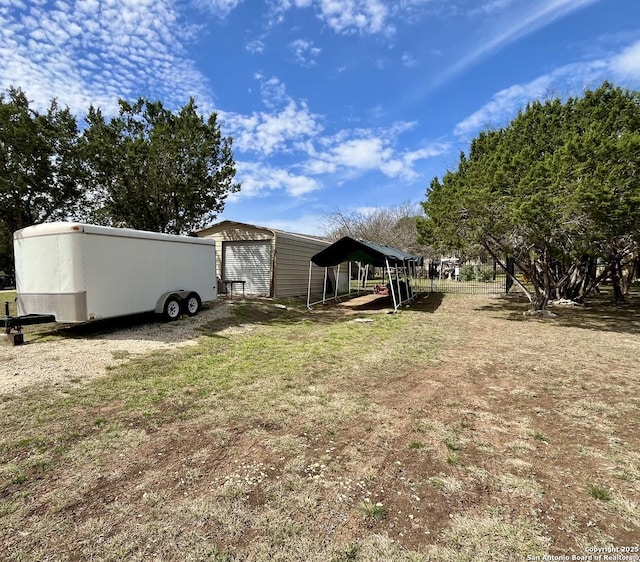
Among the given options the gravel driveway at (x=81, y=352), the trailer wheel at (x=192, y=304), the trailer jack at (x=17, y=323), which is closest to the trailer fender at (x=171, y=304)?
the trailer wheel at (x=192, y=304)

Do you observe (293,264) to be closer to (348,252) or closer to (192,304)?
(348,252)

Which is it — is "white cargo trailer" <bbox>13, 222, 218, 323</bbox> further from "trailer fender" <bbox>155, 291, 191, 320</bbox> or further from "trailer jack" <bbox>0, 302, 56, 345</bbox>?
"trailer jack" <bbox>0, 302, 56, 345</bbox>

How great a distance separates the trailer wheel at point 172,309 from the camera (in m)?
8.56

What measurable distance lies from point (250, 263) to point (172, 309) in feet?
17.8

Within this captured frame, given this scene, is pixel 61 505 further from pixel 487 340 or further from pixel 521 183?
pixel 521 183

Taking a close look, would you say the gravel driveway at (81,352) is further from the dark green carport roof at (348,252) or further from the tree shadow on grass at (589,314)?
the tree shadow on grass at (589,314)

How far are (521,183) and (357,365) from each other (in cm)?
649

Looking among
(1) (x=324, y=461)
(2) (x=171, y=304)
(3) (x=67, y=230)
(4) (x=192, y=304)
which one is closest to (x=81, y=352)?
(3) (x=67, y=230)

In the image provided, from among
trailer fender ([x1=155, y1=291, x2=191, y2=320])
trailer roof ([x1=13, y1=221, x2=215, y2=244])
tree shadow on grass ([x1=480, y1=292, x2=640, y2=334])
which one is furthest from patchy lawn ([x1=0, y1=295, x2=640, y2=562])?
tree shadow on grass ([x1=480, y1=292, x2=640, y2=334])

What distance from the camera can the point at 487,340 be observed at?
7.53 metres

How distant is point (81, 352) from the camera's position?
6.13m

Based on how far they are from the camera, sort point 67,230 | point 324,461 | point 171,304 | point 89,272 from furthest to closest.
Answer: point 171,304
point 89,272
point 67,230
point 324,461

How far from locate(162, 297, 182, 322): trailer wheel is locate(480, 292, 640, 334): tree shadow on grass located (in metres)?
9.52

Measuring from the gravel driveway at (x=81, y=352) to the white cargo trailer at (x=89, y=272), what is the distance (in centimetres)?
50
